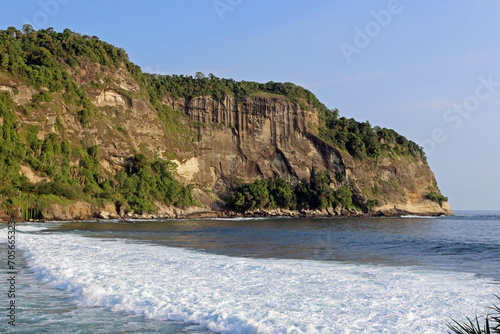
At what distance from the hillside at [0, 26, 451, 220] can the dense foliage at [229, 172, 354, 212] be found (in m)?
0.27

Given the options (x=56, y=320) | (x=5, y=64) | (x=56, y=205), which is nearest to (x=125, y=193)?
(x=56, y=205)

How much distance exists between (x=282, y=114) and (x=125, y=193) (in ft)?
153

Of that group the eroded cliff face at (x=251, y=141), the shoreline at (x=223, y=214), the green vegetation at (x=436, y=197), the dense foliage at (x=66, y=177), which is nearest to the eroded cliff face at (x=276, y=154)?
the eroded cliff face at (x=251, y=141)

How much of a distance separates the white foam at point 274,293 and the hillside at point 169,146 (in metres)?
38.8

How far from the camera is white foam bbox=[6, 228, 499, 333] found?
7.15 m

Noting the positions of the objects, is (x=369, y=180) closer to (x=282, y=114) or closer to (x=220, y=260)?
(x=282, y=114)

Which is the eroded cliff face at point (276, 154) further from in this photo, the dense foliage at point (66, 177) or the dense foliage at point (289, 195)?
the dense foliage at point (66, 177)

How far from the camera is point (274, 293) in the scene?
9.20m

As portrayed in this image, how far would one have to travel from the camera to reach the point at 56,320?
7.29 m

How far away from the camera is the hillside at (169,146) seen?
54.2m

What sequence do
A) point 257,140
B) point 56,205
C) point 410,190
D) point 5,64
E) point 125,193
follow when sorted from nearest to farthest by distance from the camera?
point 56,205
point 5,64
point 125,193
point 257,140
point 410,190

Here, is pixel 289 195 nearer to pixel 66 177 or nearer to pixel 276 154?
pixel 276 154

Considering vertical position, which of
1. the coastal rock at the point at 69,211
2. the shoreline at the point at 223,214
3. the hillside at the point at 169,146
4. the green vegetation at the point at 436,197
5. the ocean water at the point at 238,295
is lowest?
the ocean water at the point at 238,295

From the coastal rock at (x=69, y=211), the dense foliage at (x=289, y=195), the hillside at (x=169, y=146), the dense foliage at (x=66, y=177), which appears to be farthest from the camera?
the dense foliage at (x=289, y=195)
